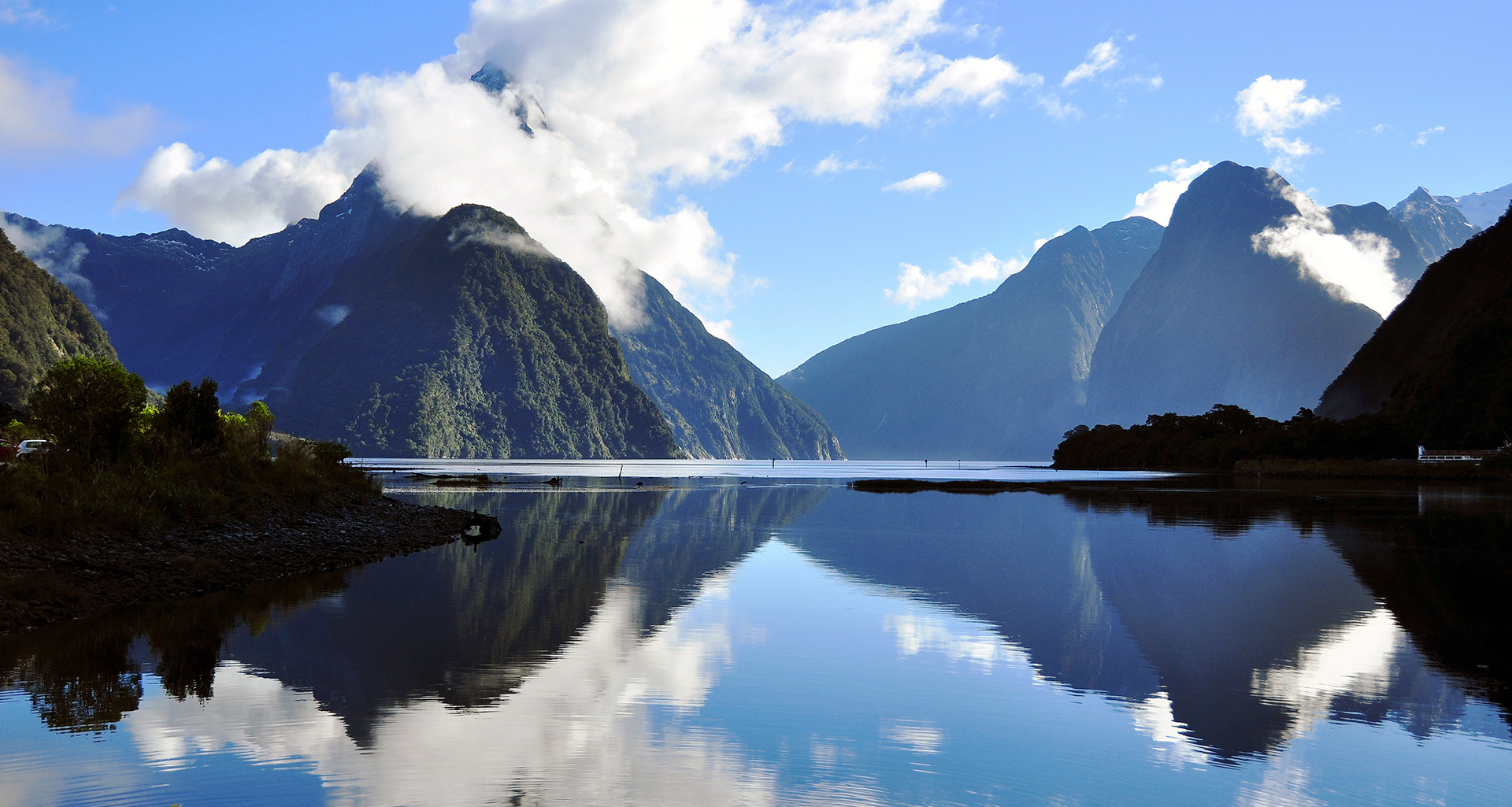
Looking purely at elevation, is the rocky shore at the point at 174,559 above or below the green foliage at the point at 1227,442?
below

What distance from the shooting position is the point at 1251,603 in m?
22.2

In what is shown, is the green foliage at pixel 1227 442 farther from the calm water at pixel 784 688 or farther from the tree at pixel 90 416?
the tree at pixel 90 416

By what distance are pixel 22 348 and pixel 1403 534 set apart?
18682 cm

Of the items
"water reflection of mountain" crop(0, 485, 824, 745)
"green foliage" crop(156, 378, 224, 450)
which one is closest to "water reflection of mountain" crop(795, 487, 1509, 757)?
"water reflection of mountain" crop(0, 485, 824, 745)

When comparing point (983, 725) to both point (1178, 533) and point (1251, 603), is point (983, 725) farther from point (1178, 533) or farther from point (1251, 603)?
point (1178, 533)

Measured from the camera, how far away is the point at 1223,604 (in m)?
22.3

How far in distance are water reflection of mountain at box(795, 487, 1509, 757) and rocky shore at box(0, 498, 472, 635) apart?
15.5 metres

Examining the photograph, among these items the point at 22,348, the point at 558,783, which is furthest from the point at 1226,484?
the point at 22,348

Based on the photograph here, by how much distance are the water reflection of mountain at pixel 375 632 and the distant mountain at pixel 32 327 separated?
141835 mm

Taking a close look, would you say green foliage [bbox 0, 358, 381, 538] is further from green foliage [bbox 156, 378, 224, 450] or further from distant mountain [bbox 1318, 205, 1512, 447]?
distant mountain [bbox 1318, 205, 1512, 447]

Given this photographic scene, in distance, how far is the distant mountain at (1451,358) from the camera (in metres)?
124

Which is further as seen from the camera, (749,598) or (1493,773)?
(749,598)

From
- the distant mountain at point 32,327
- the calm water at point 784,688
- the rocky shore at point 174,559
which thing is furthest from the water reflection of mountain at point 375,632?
the distant mountain at point 32,327

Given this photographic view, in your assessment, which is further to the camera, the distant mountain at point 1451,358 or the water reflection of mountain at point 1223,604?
the distant mountain at point 1451,358
